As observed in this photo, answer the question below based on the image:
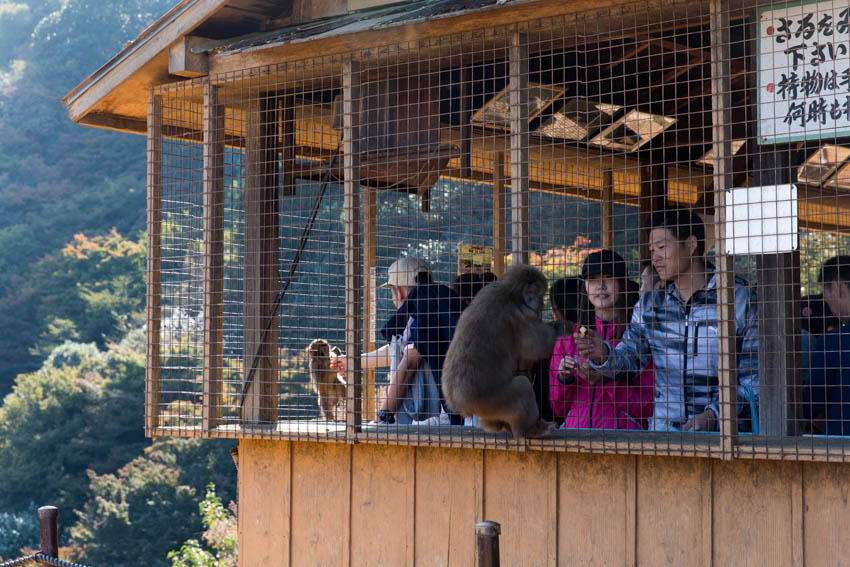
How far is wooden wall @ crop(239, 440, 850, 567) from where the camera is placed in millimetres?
4367

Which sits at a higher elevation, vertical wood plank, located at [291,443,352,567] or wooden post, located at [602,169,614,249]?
wooden post, located at [602,169,614,249]

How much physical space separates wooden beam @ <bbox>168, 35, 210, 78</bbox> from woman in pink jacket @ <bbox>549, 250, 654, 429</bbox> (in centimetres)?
264

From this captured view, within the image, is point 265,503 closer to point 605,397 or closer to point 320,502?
point 320,502

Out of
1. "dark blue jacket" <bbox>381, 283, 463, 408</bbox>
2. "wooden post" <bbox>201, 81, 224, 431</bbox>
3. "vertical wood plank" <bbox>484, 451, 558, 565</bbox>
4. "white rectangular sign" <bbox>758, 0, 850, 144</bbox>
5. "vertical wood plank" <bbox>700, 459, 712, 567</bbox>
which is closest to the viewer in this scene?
"white rectangular sign" <bbox>758, 0, 850, 144</bbox>

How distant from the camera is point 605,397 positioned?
212 inches

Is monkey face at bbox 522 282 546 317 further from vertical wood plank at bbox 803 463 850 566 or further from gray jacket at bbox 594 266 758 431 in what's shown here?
vertical wood plank at bbox 803 463 850 566

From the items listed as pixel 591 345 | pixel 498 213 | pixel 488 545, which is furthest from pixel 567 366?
pixel 498 213

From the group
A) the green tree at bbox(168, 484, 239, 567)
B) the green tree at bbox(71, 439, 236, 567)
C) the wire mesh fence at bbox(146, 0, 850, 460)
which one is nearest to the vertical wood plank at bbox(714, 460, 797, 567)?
the wire mesh fence at bbox(146, 0, 850, 460)

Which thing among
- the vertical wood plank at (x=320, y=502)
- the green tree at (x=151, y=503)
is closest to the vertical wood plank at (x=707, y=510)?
the vertical wood plank at (x=320, y=502)

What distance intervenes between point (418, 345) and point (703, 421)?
1722 mm

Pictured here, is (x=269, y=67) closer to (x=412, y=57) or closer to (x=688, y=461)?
(x=412, y=57)

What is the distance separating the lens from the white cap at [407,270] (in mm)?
6320

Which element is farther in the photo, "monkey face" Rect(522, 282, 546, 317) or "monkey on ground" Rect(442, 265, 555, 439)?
"monkey face" Rect(522, 282, 546, 317)

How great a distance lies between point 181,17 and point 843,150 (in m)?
5.07
